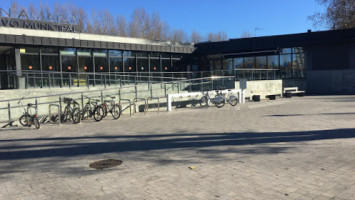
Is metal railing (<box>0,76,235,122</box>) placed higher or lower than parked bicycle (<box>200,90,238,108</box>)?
higher

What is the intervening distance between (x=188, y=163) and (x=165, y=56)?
2391cm

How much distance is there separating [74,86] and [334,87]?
22.9m

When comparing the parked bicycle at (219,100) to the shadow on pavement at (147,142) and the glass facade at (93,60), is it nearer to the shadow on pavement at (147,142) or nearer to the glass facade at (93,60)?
the shadow on pavement at (147,142)

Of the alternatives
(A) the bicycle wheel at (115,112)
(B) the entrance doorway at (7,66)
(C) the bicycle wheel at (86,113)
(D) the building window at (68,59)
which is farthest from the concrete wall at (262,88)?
(B) the entrance doorway at (7,66)

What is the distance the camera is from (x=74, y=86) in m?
18.0

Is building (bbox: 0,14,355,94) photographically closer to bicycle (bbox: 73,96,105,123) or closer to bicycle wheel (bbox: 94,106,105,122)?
bicycle (bbox: 73,96,105,123)

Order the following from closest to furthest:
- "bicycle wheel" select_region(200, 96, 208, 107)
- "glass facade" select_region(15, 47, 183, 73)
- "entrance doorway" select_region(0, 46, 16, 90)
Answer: "entrance doorway" select_region(0, 46, 16, 90) < "bicycle wheel" select_region(200, 96, 208, 107) < "glass facade" select_region(15, 47, 183, 73)

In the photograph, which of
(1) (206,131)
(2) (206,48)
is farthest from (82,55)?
(1) (206,131)

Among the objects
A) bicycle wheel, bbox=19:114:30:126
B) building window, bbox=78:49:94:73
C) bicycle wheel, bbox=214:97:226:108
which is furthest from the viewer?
building window, bbox=78:49:94:73

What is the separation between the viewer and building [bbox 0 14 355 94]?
19.9 m

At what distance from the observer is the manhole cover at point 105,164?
5.96 metres

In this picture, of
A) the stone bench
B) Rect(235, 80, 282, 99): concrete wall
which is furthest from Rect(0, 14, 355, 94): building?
the stone bench

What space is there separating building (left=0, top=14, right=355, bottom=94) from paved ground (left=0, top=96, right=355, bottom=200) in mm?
9679

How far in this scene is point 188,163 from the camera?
594cm
